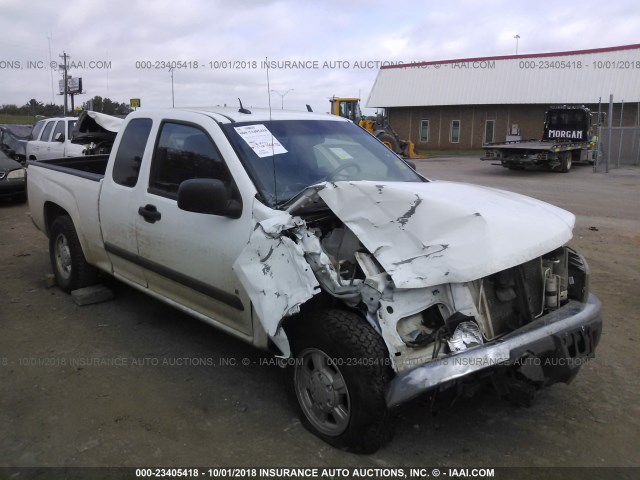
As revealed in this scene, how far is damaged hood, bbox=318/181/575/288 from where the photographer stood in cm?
277

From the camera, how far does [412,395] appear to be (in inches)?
104

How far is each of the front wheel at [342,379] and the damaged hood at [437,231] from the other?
1.23 feet

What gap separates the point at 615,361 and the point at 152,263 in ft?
11.5

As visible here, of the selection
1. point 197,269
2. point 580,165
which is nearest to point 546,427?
point 197,269

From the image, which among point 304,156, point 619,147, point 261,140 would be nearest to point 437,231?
point 304,156

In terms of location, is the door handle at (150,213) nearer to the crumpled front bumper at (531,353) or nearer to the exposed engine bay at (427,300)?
the exposed engine bay at (427,300)

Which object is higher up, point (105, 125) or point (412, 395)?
point (105, 125)

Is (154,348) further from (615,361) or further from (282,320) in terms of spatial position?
(615,361)

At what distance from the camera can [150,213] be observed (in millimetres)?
4062

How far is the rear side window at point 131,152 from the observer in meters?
4.43

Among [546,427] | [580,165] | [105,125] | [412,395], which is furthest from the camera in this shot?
[580,165]

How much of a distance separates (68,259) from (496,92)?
117 ft

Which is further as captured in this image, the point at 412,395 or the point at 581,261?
the point at 581,261

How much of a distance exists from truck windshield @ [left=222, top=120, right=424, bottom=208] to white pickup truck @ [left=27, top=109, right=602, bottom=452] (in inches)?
0.6
